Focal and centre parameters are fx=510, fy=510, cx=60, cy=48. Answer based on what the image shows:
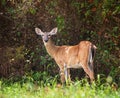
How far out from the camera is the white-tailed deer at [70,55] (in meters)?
13.8

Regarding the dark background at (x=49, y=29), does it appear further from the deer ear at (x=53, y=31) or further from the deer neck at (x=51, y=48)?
the deer neck at (x=51, y=48)

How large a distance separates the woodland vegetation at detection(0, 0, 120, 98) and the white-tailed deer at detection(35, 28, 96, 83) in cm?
47

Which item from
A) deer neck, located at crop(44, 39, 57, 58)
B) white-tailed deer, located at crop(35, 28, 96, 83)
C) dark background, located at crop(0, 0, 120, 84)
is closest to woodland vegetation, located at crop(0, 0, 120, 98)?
dark background, located at crop(0, 0, 120, 84)

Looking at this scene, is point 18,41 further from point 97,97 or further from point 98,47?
point 97,97

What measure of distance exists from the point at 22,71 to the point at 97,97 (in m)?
7.88

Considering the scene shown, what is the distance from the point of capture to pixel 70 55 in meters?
14.5

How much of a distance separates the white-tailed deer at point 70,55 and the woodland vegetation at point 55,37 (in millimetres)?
470

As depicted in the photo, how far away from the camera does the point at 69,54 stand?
14539mm

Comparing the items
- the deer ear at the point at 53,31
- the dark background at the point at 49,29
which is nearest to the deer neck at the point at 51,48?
the deer ear at the point at 53,31

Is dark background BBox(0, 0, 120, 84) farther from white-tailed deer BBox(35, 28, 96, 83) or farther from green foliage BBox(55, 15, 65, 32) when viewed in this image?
white-tailed deer BBox(35, 28, 96, 83)

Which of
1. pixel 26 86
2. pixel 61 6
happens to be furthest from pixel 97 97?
pixel 61 6

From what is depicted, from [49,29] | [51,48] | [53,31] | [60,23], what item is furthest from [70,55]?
[49,29]

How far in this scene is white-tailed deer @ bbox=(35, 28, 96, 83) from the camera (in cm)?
1375

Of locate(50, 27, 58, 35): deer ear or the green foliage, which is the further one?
the green foliage
